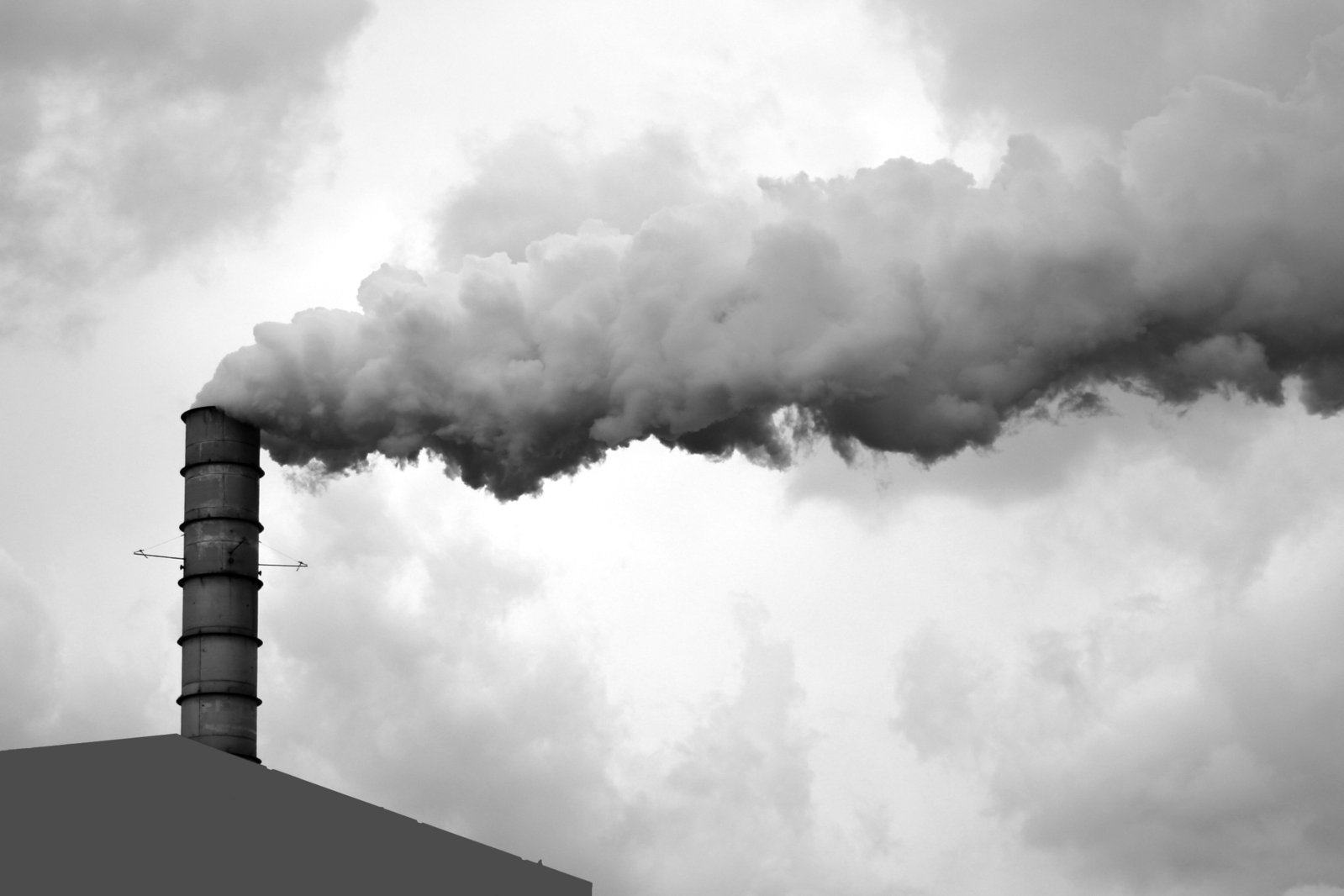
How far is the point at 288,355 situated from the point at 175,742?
887cm

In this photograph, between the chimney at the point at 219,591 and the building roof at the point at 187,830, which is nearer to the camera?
the building roof at the point at 187,830

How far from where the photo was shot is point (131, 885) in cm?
2108

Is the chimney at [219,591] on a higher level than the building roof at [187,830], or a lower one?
higher

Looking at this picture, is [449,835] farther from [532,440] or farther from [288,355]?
[288,355]

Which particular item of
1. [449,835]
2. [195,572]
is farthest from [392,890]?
[195,572]

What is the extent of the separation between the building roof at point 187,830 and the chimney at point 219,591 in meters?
4.93

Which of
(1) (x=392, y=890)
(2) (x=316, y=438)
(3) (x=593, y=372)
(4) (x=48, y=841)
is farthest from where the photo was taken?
(2) (x=316, y=438)

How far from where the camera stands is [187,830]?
862 inches

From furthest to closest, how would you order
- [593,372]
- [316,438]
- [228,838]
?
[316,438], [593,372], [228,838]

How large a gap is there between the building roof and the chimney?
493 centimetres

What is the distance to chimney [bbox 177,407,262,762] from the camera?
1105 inches

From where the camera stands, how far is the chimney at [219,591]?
28078 millimetres

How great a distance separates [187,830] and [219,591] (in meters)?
7.09

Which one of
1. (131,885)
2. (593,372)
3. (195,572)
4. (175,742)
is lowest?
(131,885)
